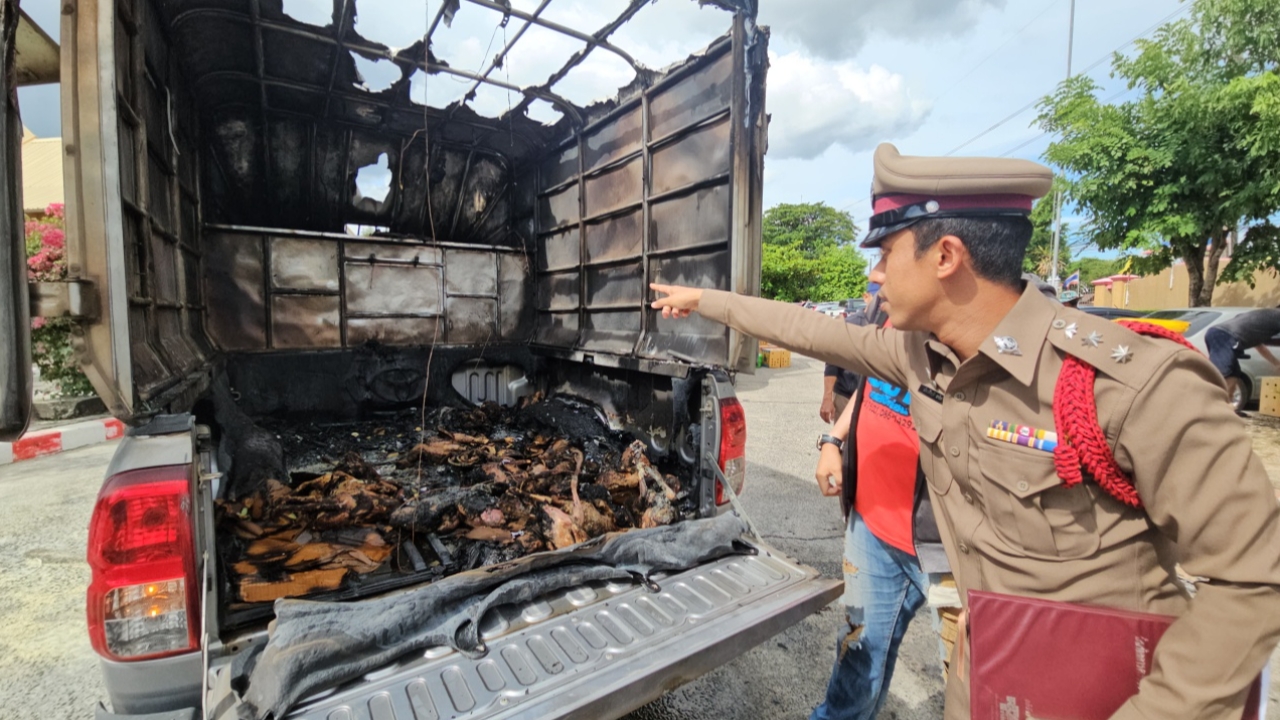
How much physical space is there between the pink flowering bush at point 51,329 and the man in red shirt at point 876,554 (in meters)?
7.27

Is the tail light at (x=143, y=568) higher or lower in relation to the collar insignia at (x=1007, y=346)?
lower

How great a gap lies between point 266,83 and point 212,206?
998 millimetres

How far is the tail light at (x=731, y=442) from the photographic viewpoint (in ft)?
7.78

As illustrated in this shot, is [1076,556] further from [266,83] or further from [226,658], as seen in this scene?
[266,83]

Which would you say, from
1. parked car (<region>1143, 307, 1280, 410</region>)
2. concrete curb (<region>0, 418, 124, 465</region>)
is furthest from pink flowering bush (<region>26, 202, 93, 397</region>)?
parked car (<region>1143, 307, 1280, 410</region>)

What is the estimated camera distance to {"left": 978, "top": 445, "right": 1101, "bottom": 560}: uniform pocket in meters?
0.98

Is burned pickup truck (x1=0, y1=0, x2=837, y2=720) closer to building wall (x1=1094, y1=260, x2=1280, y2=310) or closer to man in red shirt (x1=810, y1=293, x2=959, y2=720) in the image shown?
man in red shirt (x1=810, y1=293, x2=959, y2=720)

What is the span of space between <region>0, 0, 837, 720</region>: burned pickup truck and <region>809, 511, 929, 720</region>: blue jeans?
164mm

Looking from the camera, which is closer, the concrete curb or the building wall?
the concrete curb

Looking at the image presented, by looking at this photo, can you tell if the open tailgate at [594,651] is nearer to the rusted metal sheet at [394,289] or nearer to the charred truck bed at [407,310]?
the charred truck bed at [407,310]

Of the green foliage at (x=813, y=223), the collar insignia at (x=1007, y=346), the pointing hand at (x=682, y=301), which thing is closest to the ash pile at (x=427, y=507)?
the pointing hand at (x=682, y=301)

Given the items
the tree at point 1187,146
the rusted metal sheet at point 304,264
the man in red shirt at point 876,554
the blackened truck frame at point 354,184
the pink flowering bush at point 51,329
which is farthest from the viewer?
the tree at point 1187,146

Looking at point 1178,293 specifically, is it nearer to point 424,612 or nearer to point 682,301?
point 682,301

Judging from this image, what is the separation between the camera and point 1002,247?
1.10 metres
